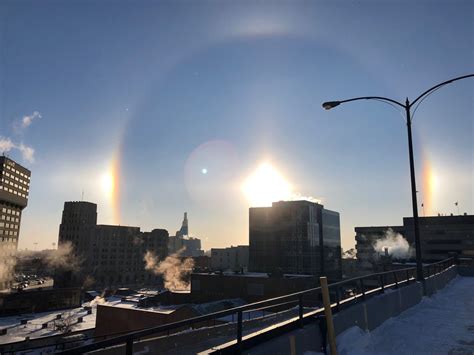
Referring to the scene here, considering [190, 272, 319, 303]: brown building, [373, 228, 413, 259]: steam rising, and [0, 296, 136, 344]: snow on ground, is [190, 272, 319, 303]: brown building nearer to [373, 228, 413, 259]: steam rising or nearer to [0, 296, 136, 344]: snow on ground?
[0, 296, 136, 344]: snow on ground

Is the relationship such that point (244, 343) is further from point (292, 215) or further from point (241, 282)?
point (292, 215)

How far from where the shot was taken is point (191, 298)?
193 feet

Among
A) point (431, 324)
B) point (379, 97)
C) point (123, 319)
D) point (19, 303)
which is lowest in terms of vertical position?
point (19, 303)

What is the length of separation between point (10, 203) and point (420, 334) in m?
176

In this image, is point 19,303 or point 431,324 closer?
point 431,324

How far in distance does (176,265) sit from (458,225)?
114372mm

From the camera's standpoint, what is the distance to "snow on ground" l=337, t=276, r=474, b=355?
726 centimetres

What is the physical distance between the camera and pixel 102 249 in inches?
5630

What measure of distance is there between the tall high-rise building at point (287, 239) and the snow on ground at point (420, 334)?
9429 centimetres

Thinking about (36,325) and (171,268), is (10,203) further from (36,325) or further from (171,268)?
(36,325)

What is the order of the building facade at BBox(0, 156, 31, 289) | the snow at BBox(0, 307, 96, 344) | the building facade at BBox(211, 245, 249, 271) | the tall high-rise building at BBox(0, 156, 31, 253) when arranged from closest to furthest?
the snow at BBox(0, 307, 96, 344)
the building facade at BBox(0, 156, 31, 289)
the tall high-rise building at BBox(0, 156, 31, 253)
the building facade at BBox(211, 245, 249, 271)

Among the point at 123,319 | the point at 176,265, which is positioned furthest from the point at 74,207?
the point at 123,319

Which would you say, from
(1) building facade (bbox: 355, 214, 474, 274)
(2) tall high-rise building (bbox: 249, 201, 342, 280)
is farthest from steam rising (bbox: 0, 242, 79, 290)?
(1) building facade (bbox: 355, 214, 474, 274)

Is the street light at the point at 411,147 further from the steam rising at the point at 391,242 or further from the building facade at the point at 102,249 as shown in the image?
the building facade at the point at 102,249
